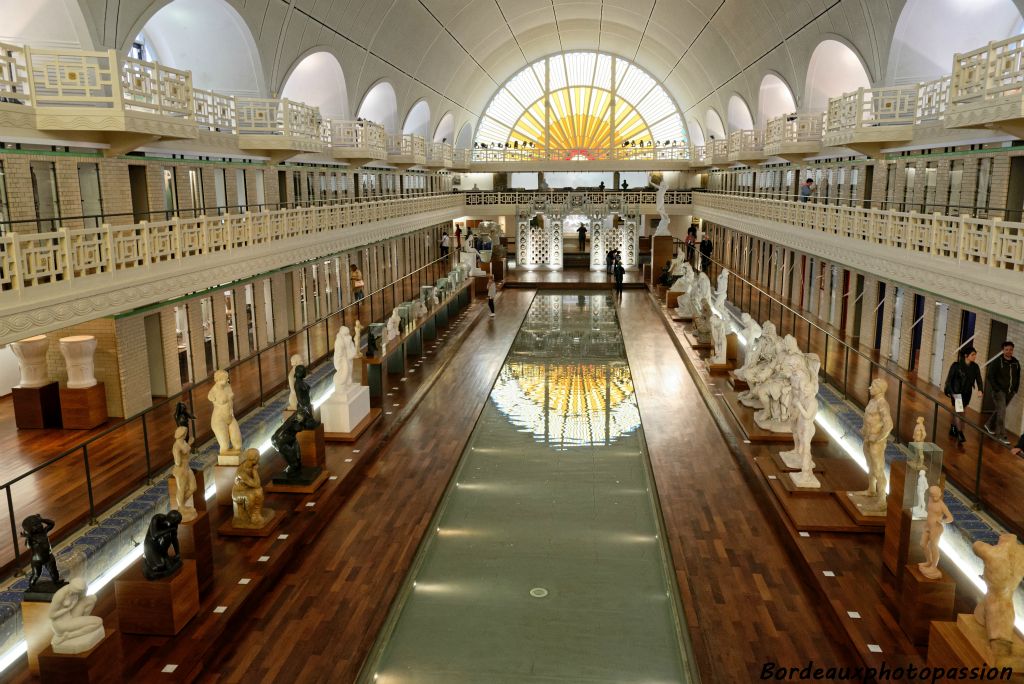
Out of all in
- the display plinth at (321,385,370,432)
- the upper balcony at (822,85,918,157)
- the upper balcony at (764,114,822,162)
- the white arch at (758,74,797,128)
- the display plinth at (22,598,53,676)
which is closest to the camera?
the display plinth at (22,598,53,676)

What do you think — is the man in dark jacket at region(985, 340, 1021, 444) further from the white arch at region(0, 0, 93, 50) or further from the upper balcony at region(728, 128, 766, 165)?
the upper balcony at region(728, 128, 766, 165)

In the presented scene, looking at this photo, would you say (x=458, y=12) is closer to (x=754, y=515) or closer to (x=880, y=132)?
(x=880, y=132)

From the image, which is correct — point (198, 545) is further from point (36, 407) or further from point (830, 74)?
point (830, 74)

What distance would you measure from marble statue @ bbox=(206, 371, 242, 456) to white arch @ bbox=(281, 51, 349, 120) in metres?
17.8

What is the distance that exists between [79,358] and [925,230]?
14640mm

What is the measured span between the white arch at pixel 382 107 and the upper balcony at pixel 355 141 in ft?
28.6

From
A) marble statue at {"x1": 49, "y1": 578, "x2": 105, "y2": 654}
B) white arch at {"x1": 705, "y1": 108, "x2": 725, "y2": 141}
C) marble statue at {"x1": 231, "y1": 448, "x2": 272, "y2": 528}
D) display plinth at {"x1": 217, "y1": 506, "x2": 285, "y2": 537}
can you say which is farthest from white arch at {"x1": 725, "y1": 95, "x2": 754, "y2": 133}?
marble statue at {"x1": 49, "y1": 578, "x2": 105, "y2": 654}

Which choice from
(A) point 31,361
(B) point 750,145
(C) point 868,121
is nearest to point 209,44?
(A) point 31,361

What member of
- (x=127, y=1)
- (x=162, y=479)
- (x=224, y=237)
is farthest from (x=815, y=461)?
(x=127, y=1)

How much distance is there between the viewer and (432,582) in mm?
9359

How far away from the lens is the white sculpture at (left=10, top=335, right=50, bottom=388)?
42.2 feet

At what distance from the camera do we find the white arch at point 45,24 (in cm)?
1249

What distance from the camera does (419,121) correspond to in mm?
43000

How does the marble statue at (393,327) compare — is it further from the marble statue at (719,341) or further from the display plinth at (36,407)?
the marble statue at (719,341)
